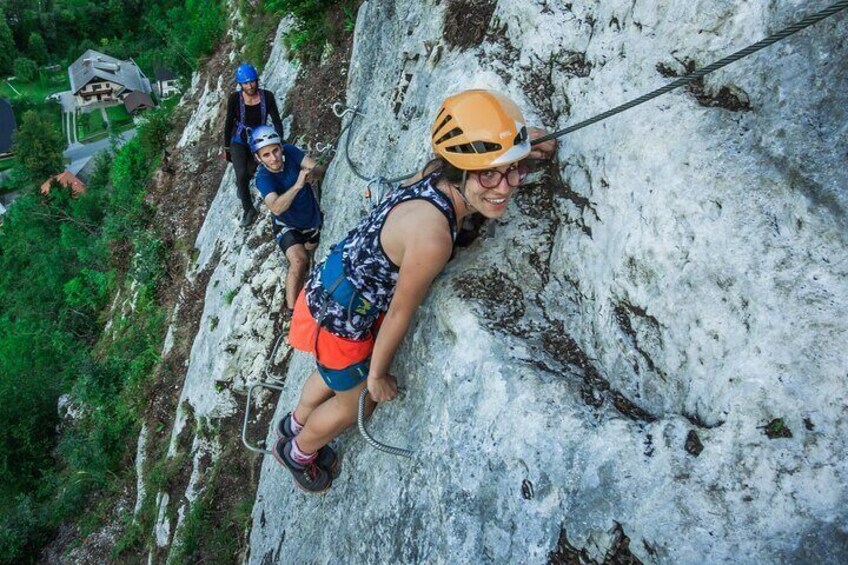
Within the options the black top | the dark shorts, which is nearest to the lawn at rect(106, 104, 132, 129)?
the black top

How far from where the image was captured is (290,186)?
259 inches

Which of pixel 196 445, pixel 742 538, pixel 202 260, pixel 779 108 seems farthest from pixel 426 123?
pixel 202 260

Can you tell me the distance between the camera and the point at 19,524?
1312 centimetres

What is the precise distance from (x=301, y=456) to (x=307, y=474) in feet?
0.61

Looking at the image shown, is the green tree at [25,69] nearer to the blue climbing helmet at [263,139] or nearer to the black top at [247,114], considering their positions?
the black top at [247,114]

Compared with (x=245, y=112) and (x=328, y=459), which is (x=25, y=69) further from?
(x=328, y=459)

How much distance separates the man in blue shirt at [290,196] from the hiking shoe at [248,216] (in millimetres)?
2476

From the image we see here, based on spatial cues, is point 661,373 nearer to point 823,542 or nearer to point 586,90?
point 823,542

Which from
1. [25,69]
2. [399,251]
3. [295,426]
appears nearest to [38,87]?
[25,69]

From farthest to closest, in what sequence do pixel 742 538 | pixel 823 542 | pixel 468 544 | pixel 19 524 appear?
pixel 19 524, pixel 468 544, pixel 742 538, pixel 823 542

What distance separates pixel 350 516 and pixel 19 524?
41.9 ft

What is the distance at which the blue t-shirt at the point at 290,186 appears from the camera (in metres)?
6.45

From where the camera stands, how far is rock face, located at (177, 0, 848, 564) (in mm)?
2453

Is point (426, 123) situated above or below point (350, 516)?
above
